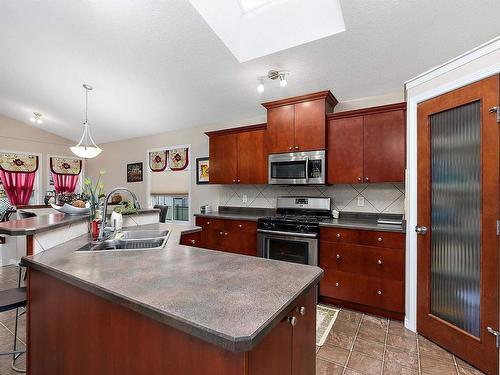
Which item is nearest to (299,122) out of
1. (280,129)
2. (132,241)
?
(280,129)

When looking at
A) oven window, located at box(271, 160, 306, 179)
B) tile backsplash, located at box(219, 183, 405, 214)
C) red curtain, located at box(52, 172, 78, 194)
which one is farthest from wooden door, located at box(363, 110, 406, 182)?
red curtain, located at box(52, 172, 78, 194)

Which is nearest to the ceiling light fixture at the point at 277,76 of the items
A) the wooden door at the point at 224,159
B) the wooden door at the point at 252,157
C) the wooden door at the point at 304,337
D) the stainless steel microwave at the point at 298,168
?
the wooden door at the point at 252,157

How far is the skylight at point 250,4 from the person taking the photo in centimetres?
254

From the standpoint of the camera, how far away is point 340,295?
2.78 meters

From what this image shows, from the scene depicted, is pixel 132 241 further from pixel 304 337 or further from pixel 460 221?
pixel 460 221

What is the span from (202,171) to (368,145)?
286 cm

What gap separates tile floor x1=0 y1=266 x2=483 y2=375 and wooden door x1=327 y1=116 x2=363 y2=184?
1.51m

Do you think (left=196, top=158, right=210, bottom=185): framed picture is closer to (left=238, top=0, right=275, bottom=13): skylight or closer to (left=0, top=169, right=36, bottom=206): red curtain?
(left=238, top=0, right=275, bottom=13): skylight

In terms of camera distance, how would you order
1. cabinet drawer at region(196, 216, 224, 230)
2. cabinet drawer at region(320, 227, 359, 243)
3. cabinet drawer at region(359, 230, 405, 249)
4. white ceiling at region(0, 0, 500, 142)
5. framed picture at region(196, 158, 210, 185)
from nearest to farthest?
white ceiling at region(0, 0, 500, 142) < cabinet drawer at region(359, 230, 405, 249) < cabinet drawer at region(320, 227, 359, 243) < cabinet drawer at region(196, 216, 224, 230) < framed picture at region(196, 158, 210, 185)

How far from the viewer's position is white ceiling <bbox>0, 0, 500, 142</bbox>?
210 centimetres

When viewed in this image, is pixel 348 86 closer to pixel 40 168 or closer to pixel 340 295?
pixel 340 295

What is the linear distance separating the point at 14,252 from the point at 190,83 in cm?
399

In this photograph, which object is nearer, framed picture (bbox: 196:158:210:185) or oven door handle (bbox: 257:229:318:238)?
oven door handle (bbox: 257:229:318:238)

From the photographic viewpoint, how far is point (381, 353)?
6.66 ft
